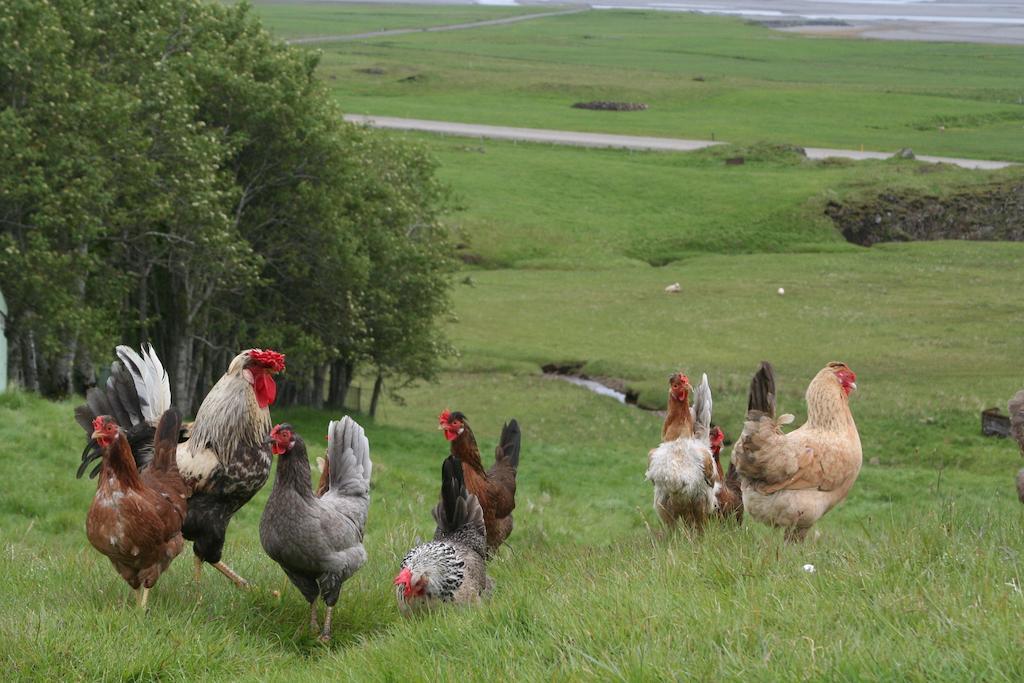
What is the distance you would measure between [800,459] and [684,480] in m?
1.26

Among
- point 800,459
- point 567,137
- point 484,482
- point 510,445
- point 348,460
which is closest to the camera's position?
point 348,460

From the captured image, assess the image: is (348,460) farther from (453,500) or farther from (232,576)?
(232,576)

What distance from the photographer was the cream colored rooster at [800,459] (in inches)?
484

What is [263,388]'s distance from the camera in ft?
39.9

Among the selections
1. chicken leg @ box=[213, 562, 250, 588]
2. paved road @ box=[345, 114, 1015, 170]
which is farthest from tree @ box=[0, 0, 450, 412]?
paved road @ box=[345, 114, 1015, 170]

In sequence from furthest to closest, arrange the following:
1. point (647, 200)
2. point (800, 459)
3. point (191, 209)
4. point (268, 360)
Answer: point (647, 200) < point (191, 209) < point (800, 459) < point (268, 360)

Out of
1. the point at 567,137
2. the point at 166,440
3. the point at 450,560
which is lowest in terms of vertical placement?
the point at 567,137

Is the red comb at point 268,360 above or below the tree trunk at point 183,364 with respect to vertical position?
above

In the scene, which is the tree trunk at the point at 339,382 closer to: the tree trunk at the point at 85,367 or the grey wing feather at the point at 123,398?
the tree trunk at the point at 85,367

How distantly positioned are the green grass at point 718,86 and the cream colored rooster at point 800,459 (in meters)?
82.6

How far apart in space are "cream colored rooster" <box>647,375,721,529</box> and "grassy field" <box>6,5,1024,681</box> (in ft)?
2.56

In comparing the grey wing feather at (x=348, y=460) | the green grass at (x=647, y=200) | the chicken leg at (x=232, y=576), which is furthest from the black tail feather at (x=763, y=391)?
the green grass at (x=647, y=200)

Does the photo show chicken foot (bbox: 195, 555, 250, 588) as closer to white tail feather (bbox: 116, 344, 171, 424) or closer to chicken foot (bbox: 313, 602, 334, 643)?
chicken foot (bbox: 313, 602, 334, 643)

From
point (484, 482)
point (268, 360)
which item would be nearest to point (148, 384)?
point (268, 360)
